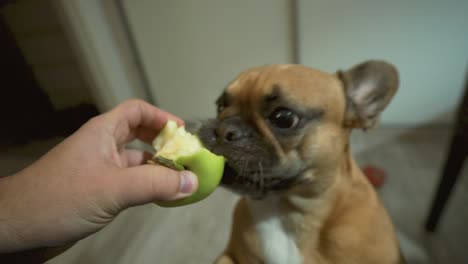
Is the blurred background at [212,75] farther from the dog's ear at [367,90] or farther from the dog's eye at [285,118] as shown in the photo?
the dog's eye at [285,118]

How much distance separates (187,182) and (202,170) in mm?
48

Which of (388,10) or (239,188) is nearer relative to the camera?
(239,188)

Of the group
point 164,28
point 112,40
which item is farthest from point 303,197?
point 112,40

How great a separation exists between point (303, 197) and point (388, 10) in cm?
135

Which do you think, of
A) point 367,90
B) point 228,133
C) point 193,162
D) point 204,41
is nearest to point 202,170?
point 193,162

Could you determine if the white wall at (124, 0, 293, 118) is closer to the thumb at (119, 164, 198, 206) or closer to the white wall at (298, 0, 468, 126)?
the white wall at (298, 0, 468, 126)

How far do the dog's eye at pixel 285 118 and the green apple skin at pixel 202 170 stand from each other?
229 mm

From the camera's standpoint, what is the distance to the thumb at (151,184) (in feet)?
2.43

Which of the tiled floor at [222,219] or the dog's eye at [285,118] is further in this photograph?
the tiled floor at [222,219]

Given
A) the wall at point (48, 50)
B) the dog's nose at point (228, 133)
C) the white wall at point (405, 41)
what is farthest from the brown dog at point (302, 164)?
the white wall at point (405, 41)

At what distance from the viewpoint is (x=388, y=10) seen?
194 cm

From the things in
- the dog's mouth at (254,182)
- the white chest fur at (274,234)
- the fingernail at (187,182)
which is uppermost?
the fingernail at (187,182)

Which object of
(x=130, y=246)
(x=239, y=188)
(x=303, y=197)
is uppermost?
(x=239, y=188)

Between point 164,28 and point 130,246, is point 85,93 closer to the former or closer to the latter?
point 164,28
